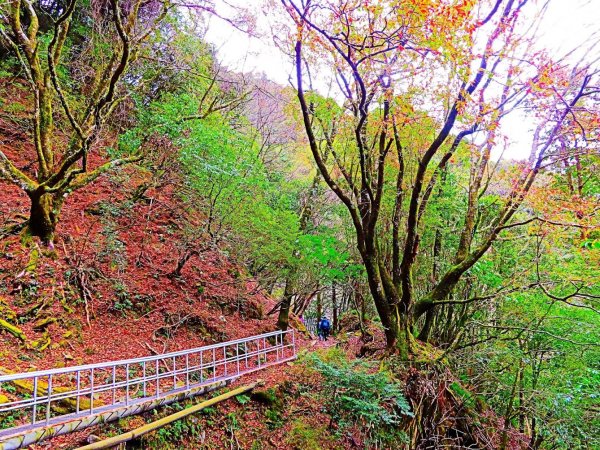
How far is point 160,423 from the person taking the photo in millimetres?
5914

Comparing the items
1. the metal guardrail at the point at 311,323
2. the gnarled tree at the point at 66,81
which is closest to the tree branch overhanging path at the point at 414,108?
the gnarled tree at the point at 66,81

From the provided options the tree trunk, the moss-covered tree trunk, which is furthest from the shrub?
the tree trunk

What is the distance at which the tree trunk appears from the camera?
8.21 m

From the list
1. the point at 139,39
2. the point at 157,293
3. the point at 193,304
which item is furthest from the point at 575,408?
the point at 139,39

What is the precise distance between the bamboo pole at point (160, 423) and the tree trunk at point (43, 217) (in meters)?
5.19

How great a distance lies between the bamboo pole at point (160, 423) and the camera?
5.03 metres

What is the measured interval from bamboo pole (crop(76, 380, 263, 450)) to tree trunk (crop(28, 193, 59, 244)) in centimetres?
519

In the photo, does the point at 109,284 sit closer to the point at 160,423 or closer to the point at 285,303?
the point at 160,423

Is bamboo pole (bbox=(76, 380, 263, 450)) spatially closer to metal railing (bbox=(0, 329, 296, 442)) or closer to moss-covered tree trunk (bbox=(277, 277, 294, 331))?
metal railing (bbox=(0, 329, 296, 442))

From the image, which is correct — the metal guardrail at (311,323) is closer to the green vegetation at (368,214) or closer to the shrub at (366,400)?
the green vegetation at (368,214)

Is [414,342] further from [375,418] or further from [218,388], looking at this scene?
[218,388]

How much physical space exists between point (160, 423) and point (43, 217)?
18.0 feet

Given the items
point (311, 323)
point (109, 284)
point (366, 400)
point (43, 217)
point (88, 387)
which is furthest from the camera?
point (311, 323)

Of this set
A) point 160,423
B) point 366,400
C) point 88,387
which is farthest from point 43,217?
point 366,400
